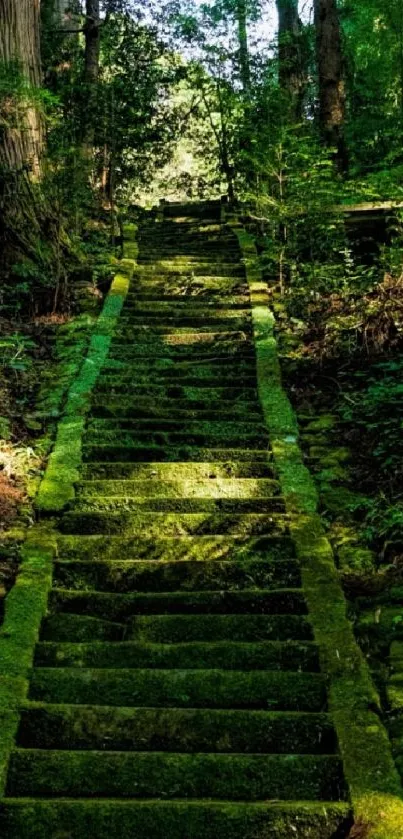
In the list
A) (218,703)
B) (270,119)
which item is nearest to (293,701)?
(218,703)

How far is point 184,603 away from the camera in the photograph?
399 centimetres

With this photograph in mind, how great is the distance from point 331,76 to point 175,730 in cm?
A: 1261

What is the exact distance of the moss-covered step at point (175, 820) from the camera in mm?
2650

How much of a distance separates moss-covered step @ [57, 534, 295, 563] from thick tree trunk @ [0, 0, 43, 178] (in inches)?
240

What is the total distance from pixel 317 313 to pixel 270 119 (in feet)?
23.5

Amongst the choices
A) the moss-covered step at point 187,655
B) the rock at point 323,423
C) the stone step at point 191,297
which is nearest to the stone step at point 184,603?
the moss-covered step at point 187,655

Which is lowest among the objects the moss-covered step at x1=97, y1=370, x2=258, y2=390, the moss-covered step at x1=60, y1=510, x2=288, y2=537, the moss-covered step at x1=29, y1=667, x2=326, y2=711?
the moss-covered step at x1=29, y1=667, x2=326, y2=711

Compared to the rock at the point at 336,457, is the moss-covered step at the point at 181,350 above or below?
above

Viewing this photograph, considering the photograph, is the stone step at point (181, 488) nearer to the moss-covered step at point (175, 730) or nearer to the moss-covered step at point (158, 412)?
the moss-covered step at point (158, 412)

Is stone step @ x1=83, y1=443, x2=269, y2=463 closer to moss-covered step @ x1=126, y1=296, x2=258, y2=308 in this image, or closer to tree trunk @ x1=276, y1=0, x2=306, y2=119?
moss-covered step @ x1=126, y1=296, x2=258, y2=308

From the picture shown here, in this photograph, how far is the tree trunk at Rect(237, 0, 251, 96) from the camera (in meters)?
15.9

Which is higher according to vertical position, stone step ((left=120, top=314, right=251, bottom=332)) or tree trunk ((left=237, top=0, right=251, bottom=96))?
tree trunk ((left=237, top=0, right=251, bottom=96))

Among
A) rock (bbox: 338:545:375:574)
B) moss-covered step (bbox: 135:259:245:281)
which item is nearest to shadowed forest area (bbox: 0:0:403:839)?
rock (bbox: 338:545:375:574)

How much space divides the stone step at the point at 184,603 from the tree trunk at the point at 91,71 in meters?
10.1
